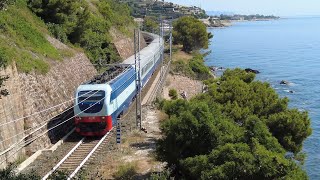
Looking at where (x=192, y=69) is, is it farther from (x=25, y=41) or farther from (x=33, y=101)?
(x=33, y=101)

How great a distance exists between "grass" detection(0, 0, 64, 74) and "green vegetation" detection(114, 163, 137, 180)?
7.20 meters

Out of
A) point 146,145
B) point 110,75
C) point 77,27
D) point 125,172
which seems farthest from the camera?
point 77,27

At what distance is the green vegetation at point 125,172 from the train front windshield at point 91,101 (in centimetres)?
480

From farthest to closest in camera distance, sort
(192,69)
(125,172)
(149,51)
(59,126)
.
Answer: (192,69)
(149,51)
(59,126)
(125,172)

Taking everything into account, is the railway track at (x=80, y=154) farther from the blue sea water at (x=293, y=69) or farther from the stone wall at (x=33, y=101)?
the blue sea water at (x=293, y=69)

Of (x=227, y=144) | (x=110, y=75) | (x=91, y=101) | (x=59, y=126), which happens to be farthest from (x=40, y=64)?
(x=227, y=144)

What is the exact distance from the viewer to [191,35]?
268 feet

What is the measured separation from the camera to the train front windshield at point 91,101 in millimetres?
22734

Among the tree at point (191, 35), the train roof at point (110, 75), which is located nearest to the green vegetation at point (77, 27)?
the train roof at point (110, 75)

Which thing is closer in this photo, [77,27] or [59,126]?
[59,126]

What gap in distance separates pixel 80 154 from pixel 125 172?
3.53m

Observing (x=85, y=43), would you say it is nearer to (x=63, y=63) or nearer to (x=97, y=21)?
(x=97, y=21)

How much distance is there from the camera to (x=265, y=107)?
27.5 metres

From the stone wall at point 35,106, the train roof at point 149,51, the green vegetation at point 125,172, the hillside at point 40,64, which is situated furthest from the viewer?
the train roof at point 149,51
